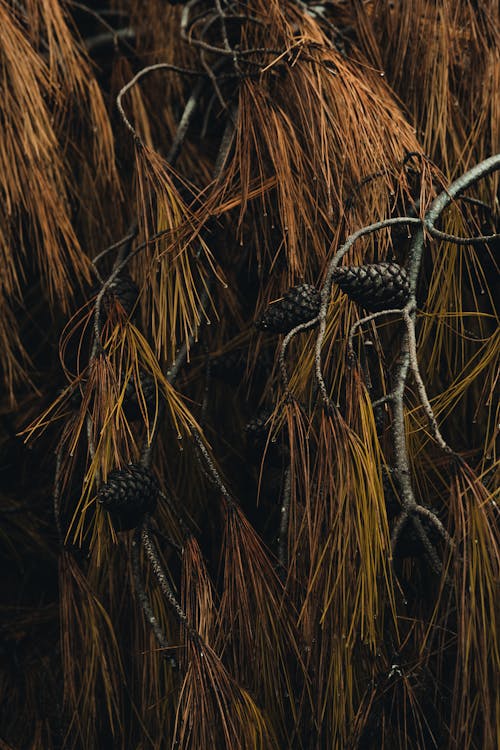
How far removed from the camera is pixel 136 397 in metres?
0.73

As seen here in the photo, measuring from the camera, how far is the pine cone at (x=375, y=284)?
2.01 feet

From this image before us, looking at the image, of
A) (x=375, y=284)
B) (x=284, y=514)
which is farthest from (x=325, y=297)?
(x=284, y=514)

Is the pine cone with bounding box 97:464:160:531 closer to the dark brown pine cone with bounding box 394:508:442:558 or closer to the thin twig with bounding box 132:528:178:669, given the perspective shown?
the thin twig with bounding box 132:528:178:669

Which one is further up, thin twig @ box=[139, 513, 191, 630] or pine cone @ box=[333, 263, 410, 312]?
pine cone @ box=[333, 263, 410, 312]

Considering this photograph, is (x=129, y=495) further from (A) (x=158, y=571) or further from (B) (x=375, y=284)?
(B) (x=375, y=284)

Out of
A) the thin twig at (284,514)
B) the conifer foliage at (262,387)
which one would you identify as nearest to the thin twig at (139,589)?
the conifer foliage at (262,387)

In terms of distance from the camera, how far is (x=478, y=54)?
35.3 inches

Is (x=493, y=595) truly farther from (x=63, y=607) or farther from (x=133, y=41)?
(x=133, y=41)

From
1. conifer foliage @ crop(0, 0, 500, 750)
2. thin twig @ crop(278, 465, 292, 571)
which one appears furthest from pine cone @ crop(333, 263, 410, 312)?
thin twig @ crop(278, 465, 292, 571)

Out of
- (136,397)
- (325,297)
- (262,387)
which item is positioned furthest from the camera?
(262,387)

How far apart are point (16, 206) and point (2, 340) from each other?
0.44 feet

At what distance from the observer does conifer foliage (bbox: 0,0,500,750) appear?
61 centimetres

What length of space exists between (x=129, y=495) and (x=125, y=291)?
0.22 metres

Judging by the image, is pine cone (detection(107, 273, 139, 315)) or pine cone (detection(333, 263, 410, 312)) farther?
pine cone (detection(107, 273, 139, 315))
